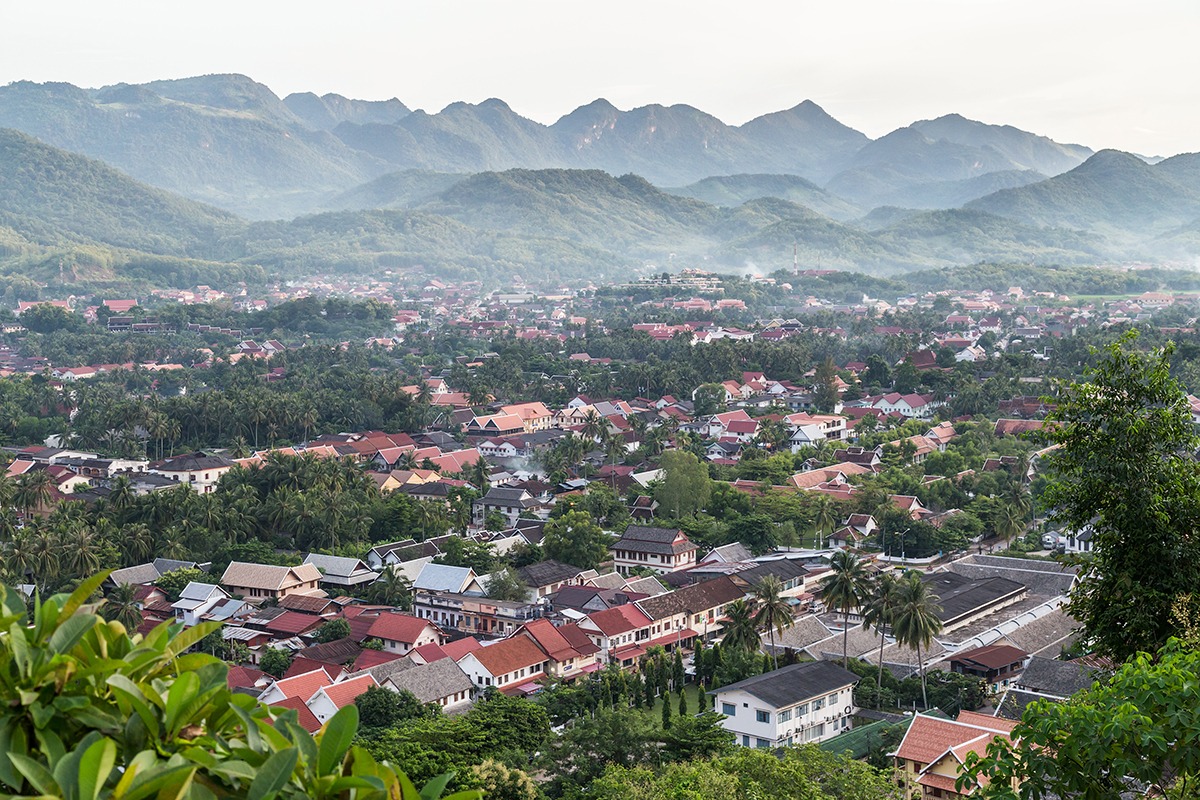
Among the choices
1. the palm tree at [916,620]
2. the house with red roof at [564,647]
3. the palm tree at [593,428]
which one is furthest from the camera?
the palm tree at [593,428]

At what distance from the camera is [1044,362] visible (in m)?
62.5

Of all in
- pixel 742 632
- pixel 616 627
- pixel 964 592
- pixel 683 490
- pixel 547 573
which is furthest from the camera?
pixel 683 490

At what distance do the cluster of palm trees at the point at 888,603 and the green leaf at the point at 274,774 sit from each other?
19205mm

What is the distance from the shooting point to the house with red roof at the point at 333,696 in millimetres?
20922

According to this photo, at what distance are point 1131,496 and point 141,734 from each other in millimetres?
7198

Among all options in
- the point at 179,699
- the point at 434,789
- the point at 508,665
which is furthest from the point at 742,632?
the point at 179,699

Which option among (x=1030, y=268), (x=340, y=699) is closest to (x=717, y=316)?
(x=1030, y=268)

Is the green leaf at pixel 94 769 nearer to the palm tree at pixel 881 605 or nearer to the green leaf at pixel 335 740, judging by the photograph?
the green leaf at pixel 335 740

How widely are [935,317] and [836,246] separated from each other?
8772 cm

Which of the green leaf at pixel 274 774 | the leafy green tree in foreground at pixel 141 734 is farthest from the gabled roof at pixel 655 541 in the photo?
the green leaf at pixel 274 774

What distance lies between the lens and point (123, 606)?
24672 mm

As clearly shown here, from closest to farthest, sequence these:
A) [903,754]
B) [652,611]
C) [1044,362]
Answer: [903,754] < [652,611] < [1044,362]

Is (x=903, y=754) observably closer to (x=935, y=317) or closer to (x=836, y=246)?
(x=935, y=317)

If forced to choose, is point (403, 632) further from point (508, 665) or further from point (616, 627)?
point (616, 627)
